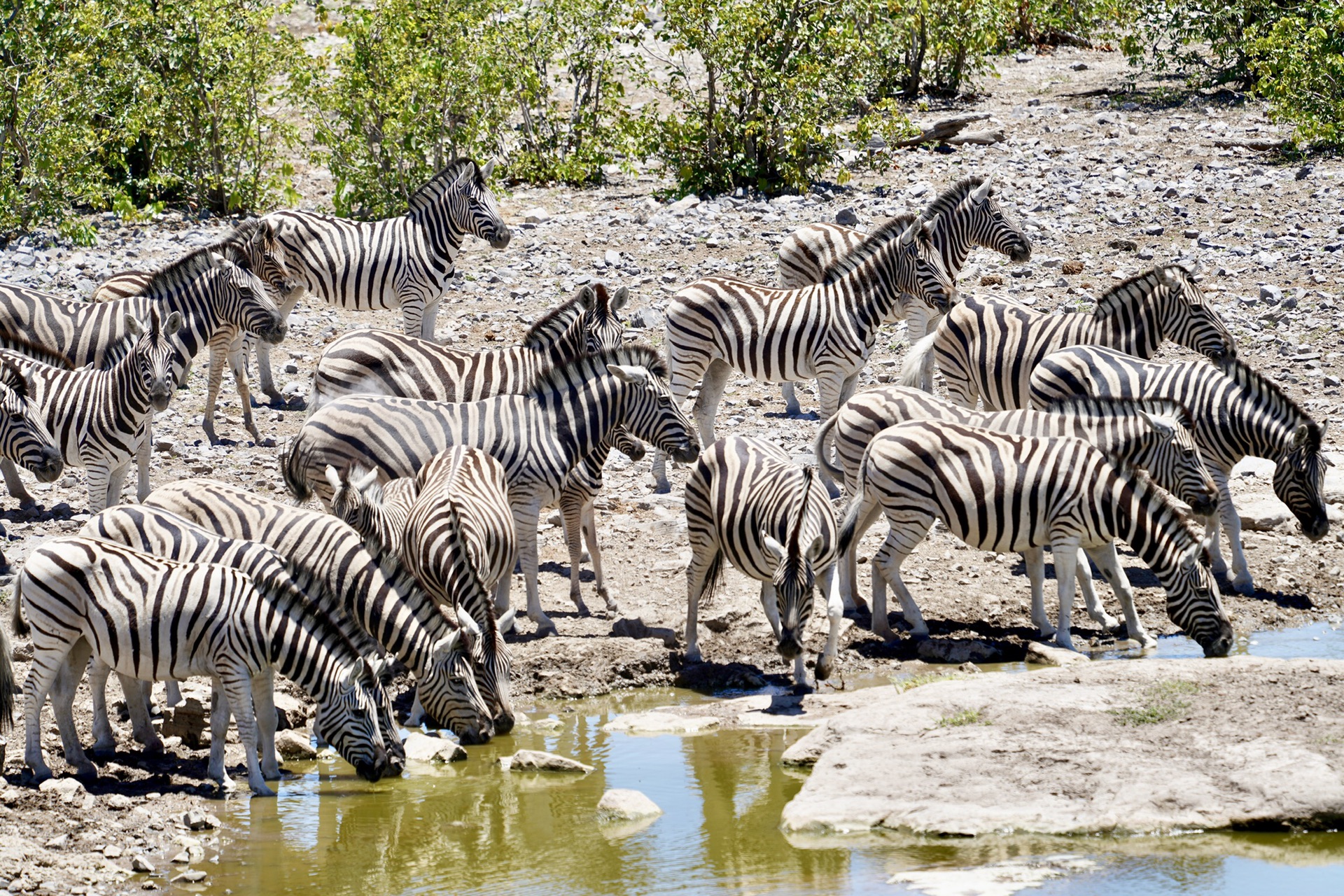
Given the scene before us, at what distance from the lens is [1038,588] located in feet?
38.5

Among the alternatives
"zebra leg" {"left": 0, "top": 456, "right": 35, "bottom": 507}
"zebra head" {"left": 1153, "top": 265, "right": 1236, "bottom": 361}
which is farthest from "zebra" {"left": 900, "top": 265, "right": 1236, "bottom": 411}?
"zebra leg" {"left": 0, "top": 456, "right": 35, "bottom": 507}

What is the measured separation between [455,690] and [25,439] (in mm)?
4672

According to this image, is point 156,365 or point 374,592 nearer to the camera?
point 374,592

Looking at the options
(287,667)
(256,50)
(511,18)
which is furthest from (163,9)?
(287,667)

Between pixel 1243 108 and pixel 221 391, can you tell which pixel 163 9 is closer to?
pixel 221 391

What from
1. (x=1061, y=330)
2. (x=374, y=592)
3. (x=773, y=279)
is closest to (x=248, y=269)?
(x=773, y=279)

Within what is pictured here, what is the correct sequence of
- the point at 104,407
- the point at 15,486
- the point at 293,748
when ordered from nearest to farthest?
the point at 293,748
the point at 104,407
the point at 15,486

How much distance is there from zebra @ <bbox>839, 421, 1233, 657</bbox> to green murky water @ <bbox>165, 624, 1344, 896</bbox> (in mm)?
2289

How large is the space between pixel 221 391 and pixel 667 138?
7635 mm

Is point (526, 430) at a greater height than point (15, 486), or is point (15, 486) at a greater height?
point (526, 430)

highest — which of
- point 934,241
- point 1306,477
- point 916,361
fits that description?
point 934,241

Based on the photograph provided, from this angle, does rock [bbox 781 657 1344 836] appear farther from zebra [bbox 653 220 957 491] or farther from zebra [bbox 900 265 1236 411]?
zebra [bbox 653 220 957 491]

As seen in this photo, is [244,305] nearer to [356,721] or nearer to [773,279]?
[773,279]

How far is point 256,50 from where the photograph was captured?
21562 millimetres
